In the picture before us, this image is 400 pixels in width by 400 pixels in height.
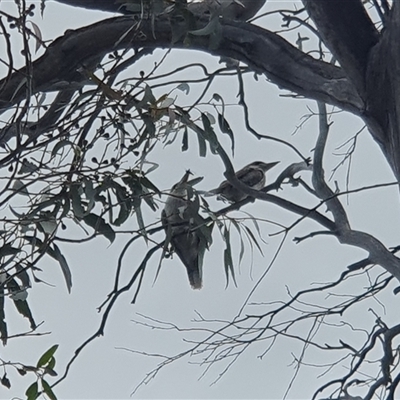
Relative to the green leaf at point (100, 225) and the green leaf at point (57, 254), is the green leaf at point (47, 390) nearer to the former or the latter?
the green leaf at point (57, 254)

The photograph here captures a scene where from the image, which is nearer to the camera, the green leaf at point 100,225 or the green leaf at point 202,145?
the green leaf at point 100,225

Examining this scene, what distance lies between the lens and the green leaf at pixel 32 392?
1482mm

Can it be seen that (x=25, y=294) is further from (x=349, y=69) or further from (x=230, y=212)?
(x=349, y=69)

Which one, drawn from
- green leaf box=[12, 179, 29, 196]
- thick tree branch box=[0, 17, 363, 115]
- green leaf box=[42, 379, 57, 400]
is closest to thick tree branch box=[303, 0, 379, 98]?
thick tree branch box=[0, 17, 363, 115]

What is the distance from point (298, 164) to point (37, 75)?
40.6 inches

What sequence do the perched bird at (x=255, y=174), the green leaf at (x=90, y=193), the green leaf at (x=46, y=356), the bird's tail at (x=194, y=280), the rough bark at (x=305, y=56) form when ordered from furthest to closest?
the perched bird at (x=255, y=174), the bird's tail at (x=194, y=280), the green leaf at (x=90, y=193), the green leaf at (x=46, y=356), the rough bark at (x=305, y=56)

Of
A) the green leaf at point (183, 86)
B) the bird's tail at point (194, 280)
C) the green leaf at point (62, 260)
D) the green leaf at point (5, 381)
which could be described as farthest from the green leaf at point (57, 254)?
the bird's tail at point (194, 280)

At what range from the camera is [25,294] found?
1.64m

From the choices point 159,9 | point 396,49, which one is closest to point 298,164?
point 159,9

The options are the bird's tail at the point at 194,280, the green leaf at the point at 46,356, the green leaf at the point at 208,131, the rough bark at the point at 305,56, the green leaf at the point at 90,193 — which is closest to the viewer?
the rough bark at the point at 305,56

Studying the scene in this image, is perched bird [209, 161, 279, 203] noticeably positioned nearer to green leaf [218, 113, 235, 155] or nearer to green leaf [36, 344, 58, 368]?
green leaf [218, 113, 235, 155]

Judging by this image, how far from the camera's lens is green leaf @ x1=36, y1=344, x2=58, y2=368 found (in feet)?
4.80

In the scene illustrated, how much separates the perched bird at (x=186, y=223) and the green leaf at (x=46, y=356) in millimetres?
423

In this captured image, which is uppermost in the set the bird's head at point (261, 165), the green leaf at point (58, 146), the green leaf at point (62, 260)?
the bird's head at point (261, 165)
